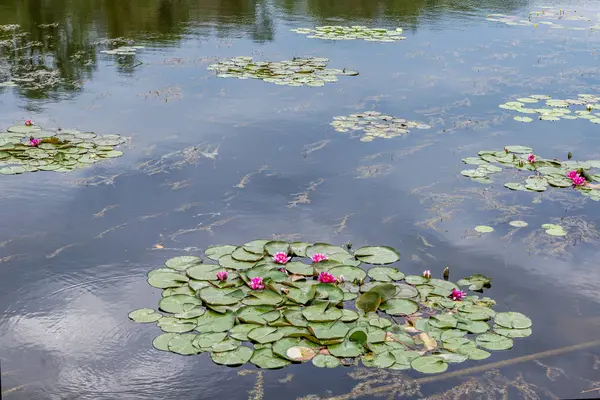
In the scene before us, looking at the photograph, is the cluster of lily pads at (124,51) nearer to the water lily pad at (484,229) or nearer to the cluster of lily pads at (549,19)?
the water lily pad at (484,229)

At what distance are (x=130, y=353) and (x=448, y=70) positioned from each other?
20.8 feet

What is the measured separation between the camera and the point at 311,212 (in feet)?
14.9

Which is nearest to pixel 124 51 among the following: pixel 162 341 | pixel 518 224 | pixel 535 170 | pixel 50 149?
pixel 50 149

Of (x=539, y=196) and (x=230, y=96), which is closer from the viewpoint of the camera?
(x=539, y=196)

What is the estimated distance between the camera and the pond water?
300cm

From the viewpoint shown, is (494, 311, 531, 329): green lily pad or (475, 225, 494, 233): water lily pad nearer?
(494, 311, 531, 329): green lily pad

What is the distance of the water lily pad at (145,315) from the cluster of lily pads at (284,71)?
4.57 meters

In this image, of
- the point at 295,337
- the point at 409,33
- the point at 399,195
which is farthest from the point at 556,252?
the point at 409,33

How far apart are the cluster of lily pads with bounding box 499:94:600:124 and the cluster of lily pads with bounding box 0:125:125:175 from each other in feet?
12.2

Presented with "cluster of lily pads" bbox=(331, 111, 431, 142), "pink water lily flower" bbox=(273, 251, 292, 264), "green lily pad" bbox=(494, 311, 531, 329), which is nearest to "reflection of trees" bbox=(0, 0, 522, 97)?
"cluster of lily pads" bbox=(331, 111, 431, 142)

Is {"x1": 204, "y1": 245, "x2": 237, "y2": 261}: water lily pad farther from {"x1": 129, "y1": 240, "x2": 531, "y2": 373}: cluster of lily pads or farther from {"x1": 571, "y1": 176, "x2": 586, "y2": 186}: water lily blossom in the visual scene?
{"x1": 571, "y1": 176, "x2": 586, "y2": 186}: water lily blossom

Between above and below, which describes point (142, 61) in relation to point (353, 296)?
above

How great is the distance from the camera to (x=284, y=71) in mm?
8070

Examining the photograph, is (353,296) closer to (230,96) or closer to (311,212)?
(311,212)
